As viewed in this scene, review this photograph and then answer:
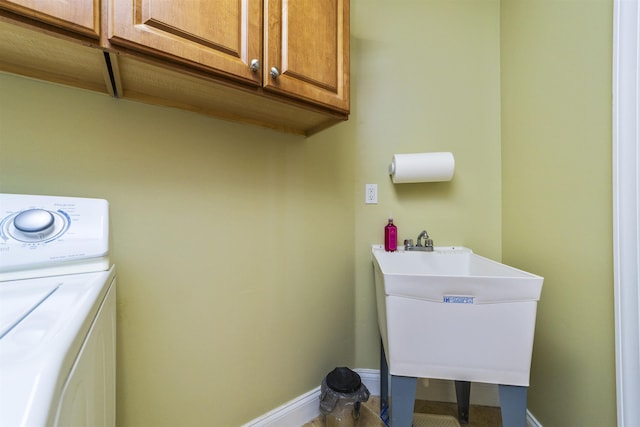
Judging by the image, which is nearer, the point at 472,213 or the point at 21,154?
the point at 21,154

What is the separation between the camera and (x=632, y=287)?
0.69 m

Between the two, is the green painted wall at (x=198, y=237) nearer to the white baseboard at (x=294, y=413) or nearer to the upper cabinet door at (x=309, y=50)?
the white baseboard at (x=294, y=413)

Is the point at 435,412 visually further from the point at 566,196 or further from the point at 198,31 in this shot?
the point at 198,31

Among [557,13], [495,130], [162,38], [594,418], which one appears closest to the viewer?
[162,38]

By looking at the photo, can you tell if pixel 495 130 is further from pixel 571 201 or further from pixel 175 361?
pixel 175 361

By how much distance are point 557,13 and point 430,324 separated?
1313mm

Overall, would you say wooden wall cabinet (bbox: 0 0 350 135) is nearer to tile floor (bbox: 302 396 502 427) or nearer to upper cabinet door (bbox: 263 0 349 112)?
upper cabinet door (bbox: 263 0 349 112)

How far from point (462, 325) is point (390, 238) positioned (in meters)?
0.59

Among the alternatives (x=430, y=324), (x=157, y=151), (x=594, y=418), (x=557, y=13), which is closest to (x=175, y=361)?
(x=157, y=151)

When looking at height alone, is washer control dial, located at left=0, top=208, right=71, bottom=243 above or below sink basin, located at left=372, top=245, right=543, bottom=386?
above

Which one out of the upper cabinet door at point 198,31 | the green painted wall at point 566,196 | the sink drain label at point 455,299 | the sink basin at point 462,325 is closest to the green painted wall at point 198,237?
the upper cabinet door at point 198,31

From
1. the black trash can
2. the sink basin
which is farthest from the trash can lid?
the sink basin

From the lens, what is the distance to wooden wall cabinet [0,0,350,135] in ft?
1.85

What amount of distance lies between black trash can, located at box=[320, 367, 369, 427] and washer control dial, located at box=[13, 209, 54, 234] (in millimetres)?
1216
